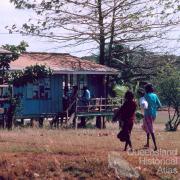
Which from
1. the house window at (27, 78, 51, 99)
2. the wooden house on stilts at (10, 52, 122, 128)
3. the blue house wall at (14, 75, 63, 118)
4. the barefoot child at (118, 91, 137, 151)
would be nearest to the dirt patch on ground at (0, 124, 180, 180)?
the barefoot child at (118, 91, 137, 151)

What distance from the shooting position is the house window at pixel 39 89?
28562 mm

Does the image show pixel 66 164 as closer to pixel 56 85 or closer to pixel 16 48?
pixel 16 48

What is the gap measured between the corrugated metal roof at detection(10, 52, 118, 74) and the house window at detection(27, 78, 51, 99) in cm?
98

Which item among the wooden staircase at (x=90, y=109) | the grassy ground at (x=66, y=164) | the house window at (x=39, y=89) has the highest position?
the house window at (x=39, y=89)


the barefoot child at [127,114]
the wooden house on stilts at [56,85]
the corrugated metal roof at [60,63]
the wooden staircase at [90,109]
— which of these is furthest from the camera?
the corrugated metal roof at [60,63]

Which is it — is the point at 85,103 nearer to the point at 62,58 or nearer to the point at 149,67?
the point at 62,58

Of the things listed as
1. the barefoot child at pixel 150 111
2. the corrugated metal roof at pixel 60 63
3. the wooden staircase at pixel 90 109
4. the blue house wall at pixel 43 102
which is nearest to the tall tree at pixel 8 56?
the corrugated metal roof at pixel 60 63

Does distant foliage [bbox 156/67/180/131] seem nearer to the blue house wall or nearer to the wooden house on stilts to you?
the wooden house on stilts

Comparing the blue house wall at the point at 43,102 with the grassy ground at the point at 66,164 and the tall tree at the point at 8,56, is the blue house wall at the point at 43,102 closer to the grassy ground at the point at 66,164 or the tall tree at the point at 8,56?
the tall tree at the point at 8,56

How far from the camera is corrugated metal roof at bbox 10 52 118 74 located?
29000 millimetres

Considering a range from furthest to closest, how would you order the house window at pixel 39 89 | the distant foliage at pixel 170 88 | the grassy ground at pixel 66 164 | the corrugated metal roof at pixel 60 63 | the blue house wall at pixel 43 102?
the distant foliage at pixel 170 88 < the corrugated metal roof at pixel 60 63 < the house window at pixel 39 89 < the blue house wall at pixel 43 102 < the grassy ground at pixel 66 164

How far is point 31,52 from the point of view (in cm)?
3291

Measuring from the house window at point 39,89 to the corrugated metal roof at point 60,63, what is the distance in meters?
0.98

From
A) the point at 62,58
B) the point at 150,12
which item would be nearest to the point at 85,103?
the point at 62,58
